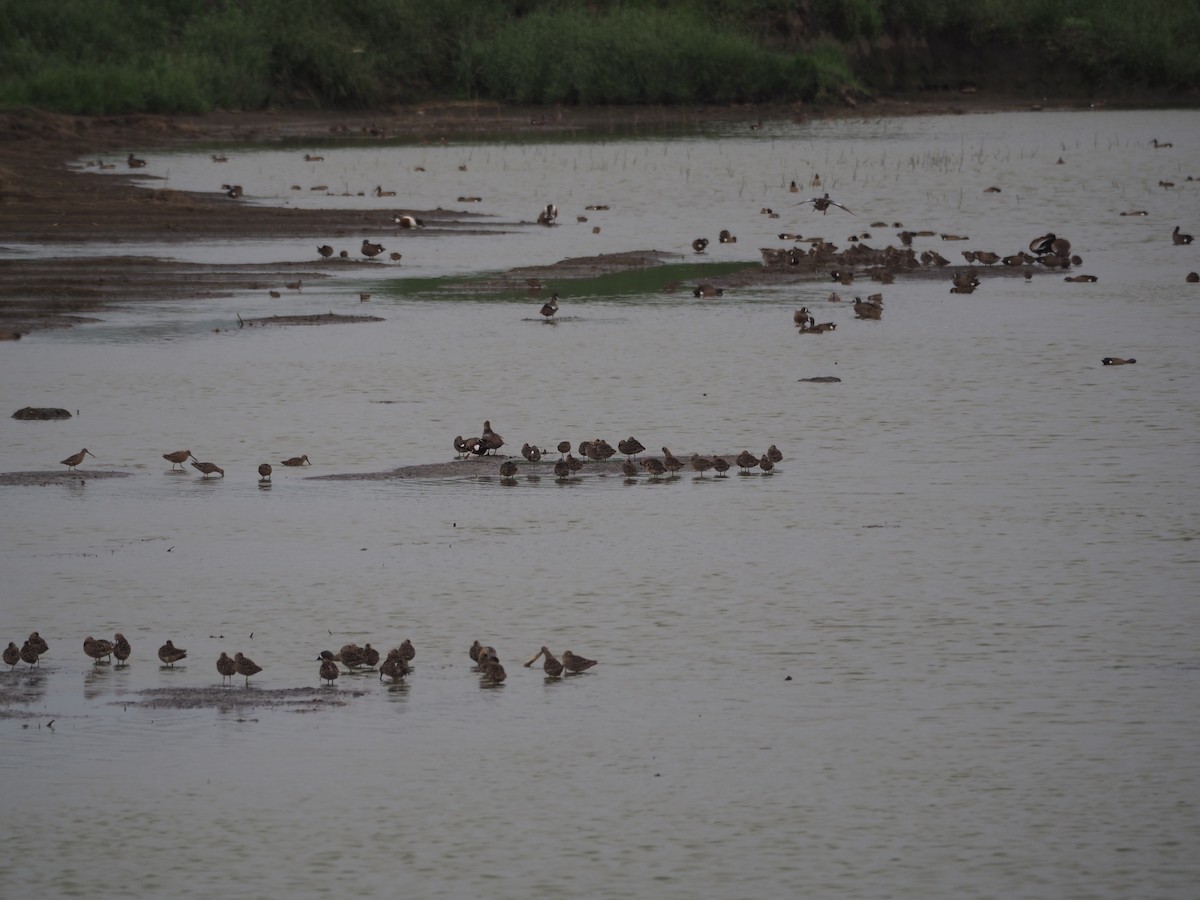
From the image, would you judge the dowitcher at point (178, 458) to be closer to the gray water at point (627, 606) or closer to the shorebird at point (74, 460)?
the gray water at point (627, 606)

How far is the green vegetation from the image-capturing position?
208 ft

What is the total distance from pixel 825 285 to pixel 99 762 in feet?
57.1

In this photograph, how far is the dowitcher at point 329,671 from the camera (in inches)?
360

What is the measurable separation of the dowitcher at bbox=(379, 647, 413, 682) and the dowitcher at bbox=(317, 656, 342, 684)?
8.4 inches

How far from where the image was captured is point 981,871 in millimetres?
7082

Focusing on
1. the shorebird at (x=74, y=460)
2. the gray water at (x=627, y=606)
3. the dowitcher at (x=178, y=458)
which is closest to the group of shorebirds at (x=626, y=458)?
the gray water at (x=627, y=606)

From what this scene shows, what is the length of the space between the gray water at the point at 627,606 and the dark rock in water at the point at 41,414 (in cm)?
26

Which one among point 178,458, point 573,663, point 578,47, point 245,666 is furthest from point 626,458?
point 578,47

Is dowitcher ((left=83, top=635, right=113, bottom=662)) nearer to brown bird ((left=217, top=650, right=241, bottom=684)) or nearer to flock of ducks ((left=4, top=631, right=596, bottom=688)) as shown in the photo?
flock of ducks ((left=4, top=631, right=596, bottom=688))

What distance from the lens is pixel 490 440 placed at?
14117mm

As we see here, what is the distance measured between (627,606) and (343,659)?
1.80 m

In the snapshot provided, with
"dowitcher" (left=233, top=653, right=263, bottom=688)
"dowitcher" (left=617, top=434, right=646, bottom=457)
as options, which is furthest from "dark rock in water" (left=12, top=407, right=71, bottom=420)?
"dowitcher" (left=233, top=653, right=263, bottom=688)

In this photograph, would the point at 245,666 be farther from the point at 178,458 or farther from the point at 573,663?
the point at 178,458

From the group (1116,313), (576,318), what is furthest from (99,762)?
(1116,313)
